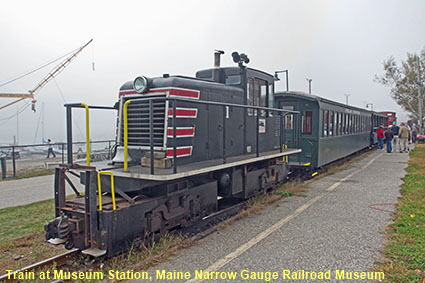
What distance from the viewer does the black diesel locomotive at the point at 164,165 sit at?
488 centimetres

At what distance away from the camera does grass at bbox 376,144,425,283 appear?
416cm

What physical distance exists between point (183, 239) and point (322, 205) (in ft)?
12.4

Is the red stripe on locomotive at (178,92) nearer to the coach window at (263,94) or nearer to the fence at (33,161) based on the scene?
the fence at (33,161)

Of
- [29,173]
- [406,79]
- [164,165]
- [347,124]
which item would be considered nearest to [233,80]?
[164,165]

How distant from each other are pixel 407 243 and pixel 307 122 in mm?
8018

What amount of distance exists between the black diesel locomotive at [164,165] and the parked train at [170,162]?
0.05 ft

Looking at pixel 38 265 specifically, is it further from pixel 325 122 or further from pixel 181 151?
pixel 325 122

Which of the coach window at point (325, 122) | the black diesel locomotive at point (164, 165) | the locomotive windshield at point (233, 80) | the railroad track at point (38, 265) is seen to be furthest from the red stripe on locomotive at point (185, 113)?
the coach window at point (325, 122)

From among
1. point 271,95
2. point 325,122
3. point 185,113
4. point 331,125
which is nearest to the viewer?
point 185,113

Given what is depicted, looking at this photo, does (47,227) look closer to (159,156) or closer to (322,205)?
(159,156)

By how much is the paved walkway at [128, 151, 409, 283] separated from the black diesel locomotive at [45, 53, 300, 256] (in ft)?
2.34

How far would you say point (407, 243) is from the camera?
5195 mm

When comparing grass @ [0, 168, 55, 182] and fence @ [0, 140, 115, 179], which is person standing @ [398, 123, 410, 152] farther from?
grass @ [0, 168, 55, 182]

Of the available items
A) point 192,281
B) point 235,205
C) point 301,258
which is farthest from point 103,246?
point 235,205
